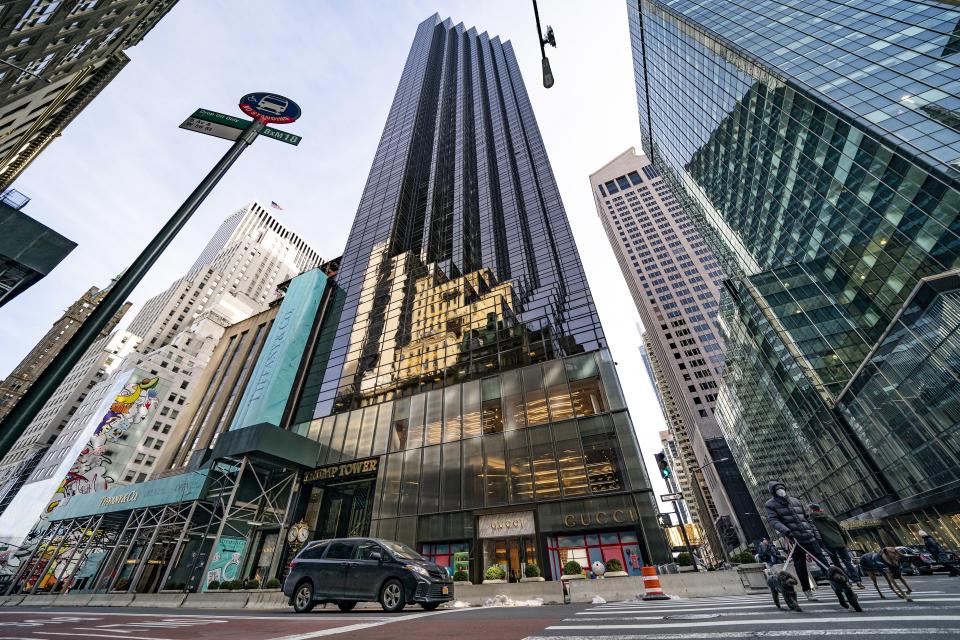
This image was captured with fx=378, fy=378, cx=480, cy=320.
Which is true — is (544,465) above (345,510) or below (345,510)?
above

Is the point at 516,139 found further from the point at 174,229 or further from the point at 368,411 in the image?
the point at 174,229

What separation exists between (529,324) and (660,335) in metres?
82.5

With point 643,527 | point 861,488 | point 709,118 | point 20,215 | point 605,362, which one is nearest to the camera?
point 20,215

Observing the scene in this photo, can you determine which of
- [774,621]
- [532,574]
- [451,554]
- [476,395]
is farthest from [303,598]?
[476,395]

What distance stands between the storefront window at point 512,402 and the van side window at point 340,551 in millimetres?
13593

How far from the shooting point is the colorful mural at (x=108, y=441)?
4338 cm

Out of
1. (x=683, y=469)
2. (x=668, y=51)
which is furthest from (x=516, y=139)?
(x=683, y=469)

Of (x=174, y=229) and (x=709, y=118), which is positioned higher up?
(x=709, y=118)

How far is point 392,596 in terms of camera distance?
29.0 ft

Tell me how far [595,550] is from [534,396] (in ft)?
27.7

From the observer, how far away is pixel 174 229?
5.62 m

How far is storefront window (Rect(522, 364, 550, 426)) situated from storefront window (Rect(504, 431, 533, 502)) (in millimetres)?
1186

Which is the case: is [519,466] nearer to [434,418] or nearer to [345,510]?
[434,418]

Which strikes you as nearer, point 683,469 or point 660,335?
point 660,335
